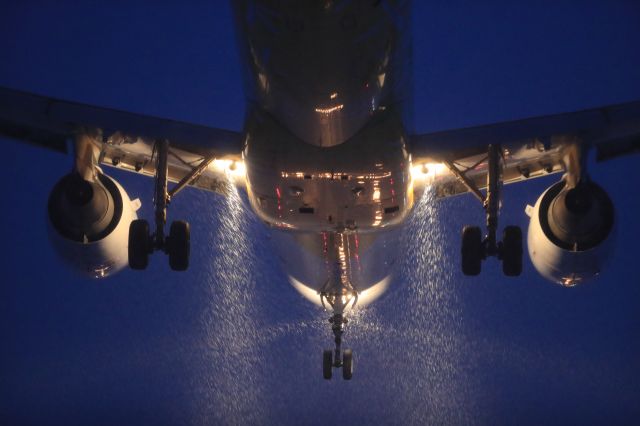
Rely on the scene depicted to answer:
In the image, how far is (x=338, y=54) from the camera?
13047 millimetres

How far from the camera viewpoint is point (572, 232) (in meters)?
17.2

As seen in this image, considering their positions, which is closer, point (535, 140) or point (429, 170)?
point (535, 140)

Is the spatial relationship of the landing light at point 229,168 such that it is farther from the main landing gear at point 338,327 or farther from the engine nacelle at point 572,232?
the engine nacelle at point 572,232

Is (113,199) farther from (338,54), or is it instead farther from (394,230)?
(338,54)

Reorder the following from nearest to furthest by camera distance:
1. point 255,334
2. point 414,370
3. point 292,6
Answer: point 292,6, point 414,370, point 255,334

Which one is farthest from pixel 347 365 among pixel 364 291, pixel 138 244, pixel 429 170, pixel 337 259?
pixel 138 244

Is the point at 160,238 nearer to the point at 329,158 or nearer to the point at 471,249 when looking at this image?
the point at 329,158

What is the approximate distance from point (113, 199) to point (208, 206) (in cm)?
878

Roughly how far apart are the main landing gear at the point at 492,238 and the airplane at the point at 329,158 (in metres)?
0.02

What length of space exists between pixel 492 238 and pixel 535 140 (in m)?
2.06

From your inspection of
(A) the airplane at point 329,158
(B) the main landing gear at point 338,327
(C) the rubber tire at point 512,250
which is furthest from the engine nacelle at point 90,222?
(C) the rubber tire at point 512,250

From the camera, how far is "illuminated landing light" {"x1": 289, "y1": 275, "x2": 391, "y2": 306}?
22078mm

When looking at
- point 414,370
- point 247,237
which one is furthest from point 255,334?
point 247,237

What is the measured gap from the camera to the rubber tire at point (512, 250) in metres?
16.8
